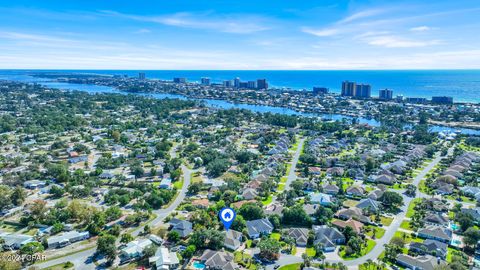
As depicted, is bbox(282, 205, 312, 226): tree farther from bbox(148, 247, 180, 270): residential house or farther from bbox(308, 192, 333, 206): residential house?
bbox(148, 247, 180, 270): residential house

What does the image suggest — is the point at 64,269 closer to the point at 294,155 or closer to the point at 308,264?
the point at 308,264

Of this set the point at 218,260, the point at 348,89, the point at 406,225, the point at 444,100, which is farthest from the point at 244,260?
the point at 348,89

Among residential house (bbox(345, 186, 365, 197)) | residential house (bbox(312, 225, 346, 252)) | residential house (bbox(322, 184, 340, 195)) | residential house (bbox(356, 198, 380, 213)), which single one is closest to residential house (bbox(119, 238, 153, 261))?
residential house (bbox(312, 225, 346, 252))

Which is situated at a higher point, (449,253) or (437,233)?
(437,233)

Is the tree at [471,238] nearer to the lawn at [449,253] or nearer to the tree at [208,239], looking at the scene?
the lawn at [449,253]

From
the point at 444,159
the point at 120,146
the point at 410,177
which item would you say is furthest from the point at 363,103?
the point at 120,146

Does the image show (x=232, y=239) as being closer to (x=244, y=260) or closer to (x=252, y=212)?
(x=244, y=260)
